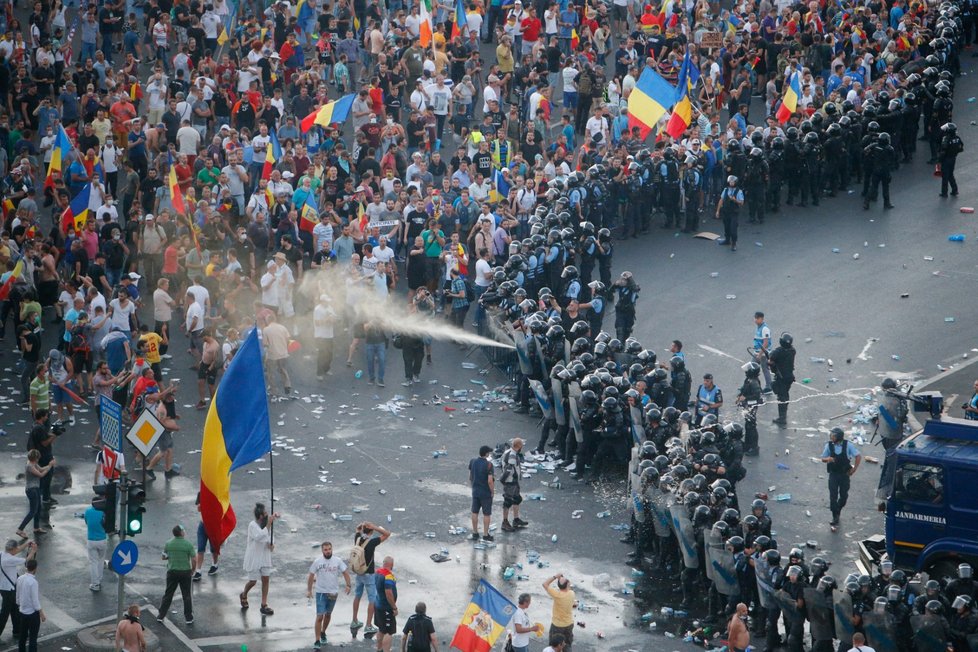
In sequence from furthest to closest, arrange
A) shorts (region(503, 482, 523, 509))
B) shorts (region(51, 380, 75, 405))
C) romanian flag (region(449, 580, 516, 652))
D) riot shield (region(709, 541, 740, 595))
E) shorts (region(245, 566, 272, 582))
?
shorts (region(51, 380, 75, 405))
shorts (region(503, 482, 523, 509))
shorts (region(245, 566, 272, 582))
riot shield (region(709, 541, 740, 595))
romanian flag (region(449, 580, 516, 652))

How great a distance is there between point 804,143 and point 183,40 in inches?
627

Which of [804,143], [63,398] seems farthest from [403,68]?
[63,398]

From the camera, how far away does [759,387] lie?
2917cm

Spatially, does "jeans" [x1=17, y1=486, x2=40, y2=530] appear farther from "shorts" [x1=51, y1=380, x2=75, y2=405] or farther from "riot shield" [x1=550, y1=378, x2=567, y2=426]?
"riot shield" [x1=550, y1=378, x2=567, y2=426]

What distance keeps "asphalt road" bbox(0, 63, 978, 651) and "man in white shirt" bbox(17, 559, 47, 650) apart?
494mm

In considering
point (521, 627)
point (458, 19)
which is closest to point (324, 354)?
point (521, 627)

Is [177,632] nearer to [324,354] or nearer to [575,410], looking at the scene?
[575,410]

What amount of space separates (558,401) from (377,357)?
4.54 m

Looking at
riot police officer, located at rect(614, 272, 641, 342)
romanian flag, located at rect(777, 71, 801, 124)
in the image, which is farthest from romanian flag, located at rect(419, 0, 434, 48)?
riot police officer, located at rect(614, 272, 641, 342)

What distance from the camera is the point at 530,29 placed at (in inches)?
1705

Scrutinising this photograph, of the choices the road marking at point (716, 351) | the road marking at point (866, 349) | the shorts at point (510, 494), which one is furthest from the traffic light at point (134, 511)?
the road marking at point (866, 349)

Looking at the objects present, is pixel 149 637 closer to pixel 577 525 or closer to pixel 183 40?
pixel 577 525

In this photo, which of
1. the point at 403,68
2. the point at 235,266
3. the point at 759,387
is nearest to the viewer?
the point at 759,387

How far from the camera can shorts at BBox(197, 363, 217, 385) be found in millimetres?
30266
